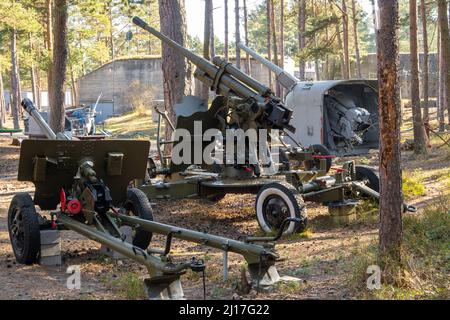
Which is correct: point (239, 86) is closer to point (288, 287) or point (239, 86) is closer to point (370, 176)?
point (370, 176)

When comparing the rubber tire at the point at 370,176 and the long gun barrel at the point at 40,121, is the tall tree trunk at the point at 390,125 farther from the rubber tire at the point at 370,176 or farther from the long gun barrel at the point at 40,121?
the rubber tire at the point at 370,176

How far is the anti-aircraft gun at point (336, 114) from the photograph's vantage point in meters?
15.8

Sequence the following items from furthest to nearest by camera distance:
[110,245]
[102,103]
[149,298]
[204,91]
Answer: [102,103]
[204,91]
[110,245]
[149,298]

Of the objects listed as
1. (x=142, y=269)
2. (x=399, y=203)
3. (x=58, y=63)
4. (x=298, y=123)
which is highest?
(x=58, y=63)

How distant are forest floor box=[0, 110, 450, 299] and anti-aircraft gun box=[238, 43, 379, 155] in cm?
333

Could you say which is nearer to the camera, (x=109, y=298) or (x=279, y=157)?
(x=109, y=298)

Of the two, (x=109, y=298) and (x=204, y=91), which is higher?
(x=204, y=91)

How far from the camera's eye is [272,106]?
1008cm

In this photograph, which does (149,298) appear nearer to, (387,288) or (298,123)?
(387,288)

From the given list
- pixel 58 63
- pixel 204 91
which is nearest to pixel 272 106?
pixel 58 63

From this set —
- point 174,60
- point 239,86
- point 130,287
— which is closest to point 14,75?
point 174,60

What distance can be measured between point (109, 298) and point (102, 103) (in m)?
44.0

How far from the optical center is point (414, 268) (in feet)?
19.7

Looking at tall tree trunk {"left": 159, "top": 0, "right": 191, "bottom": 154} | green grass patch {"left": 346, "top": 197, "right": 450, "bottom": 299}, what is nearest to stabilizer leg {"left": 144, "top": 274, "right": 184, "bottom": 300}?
green grass patch {"left": 346, "top": 197, "right": 450, "bottom": 299}
